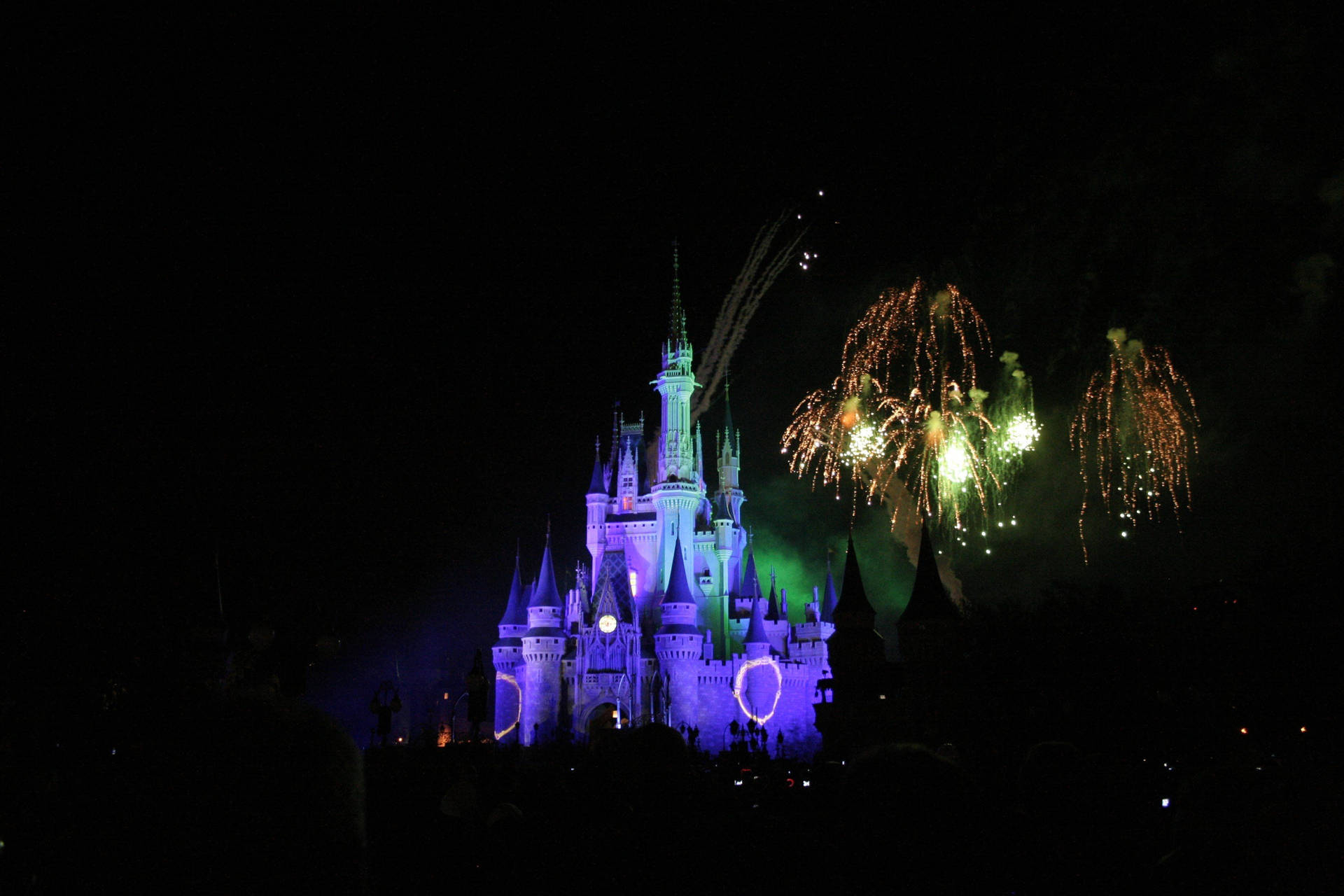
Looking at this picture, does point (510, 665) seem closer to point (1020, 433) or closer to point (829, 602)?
point (829, 602)

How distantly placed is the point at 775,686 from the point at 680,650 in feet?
17.9

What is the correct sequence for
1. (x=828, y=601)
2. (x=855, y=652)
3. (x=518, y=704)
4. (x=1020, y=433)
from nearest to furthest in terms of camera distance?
(x=855, y=652), (x=1020, y=433), (x=518, y=704), (x=828, y=601)

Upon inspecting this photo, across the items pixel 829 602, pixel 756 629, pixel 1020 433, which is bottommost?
pixel 756 629

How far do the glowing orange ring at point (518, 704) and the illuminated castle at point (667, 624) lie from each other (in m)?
0.14

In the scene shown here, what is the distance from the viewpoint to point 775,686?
5478cm

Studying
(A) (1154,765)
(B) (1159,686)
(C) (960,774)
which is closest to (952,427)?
(B) (1159,686)

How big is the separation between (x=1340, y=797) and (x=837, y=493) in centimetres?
6490

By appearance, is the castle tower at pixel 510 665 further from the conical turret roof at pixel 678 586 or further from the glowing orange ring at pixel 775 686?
the glowing orange ring at pixel 775 686

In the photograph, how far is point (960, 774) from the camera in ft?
10.3

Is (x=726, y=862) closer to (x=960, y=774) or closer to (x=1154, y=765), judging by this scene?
(x=960, y=774)

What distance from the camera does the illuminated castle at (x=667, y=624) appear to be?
177 feet

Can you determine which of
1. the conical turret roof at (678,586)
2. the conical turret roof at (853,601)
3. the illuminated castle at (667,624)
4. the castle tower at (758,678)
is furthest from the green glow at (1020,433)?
the conical turret roof at (678,586)

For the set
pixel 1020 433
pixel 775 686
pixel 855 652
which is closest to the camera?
pixel 855 652

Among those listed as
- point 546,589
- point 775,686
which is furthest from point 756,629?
point 546,589
